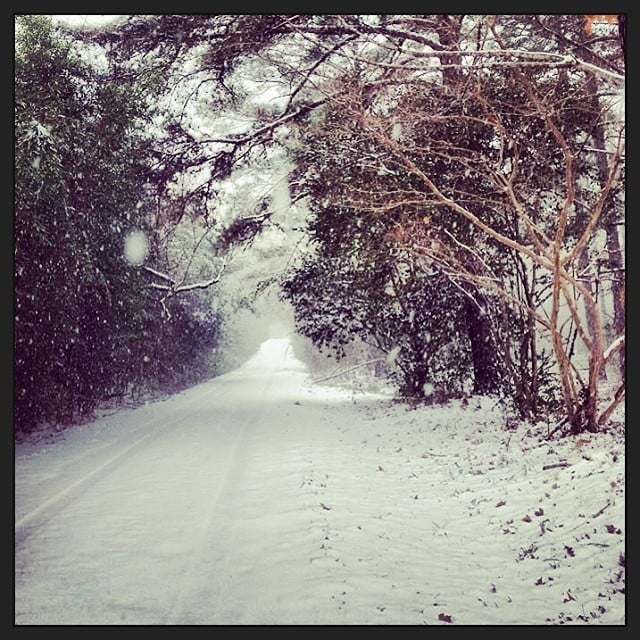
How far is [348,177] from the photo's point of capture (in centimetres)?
1059

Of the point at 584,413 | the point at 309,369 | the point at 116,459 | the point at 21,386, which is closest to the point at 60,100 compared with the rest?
the point at 21,386

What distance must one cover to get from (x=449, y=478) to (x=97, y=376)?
10.00 metres

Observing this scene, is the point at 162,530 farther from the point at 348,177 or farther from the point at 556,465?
the point at 348,177

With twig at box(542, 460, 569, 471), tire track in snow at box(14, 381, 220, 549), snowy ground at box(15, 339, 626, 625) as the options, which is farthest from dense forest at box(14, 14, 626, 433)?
snowy ground at box(15, 339, 626, 625)

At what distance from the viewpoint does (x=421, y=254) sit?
377 inches

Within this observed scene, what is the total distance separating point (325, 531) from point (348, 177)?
6889 millimetres

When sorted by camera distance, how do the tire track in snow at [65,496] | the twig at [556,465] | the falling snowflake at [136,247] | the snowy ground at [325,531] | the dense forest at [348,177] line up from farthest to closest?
the falling snowflake at [136,247] < the dense forest at [348,177] < the twig at [556,465] < the tire track in snow at [65,496] < the snowy ground at [325,531]

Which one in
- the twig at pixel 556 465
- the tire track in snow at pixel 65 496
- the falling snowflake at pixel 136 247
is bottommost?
the tire track in snow at pixel 65 496

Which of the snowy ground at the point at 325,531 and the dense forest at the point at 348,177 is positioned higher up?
the dense forest at the point at 348,177

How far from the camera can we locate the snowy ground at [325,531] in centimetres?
415

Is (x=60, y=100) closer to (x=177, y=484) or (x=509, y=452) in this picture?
(x=177, y=484)

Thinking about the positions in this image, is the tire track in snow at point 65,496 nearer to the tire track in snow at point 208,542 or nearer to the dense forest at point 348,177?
the dense forest at point 348,177

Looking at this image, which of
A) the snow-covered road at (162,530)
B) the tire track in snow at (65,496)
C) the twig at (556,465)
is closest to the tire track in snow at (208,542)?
the snow-covered road at (162,530)

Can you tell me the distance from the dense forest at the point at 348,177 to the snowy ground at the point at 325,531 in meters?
1.75
